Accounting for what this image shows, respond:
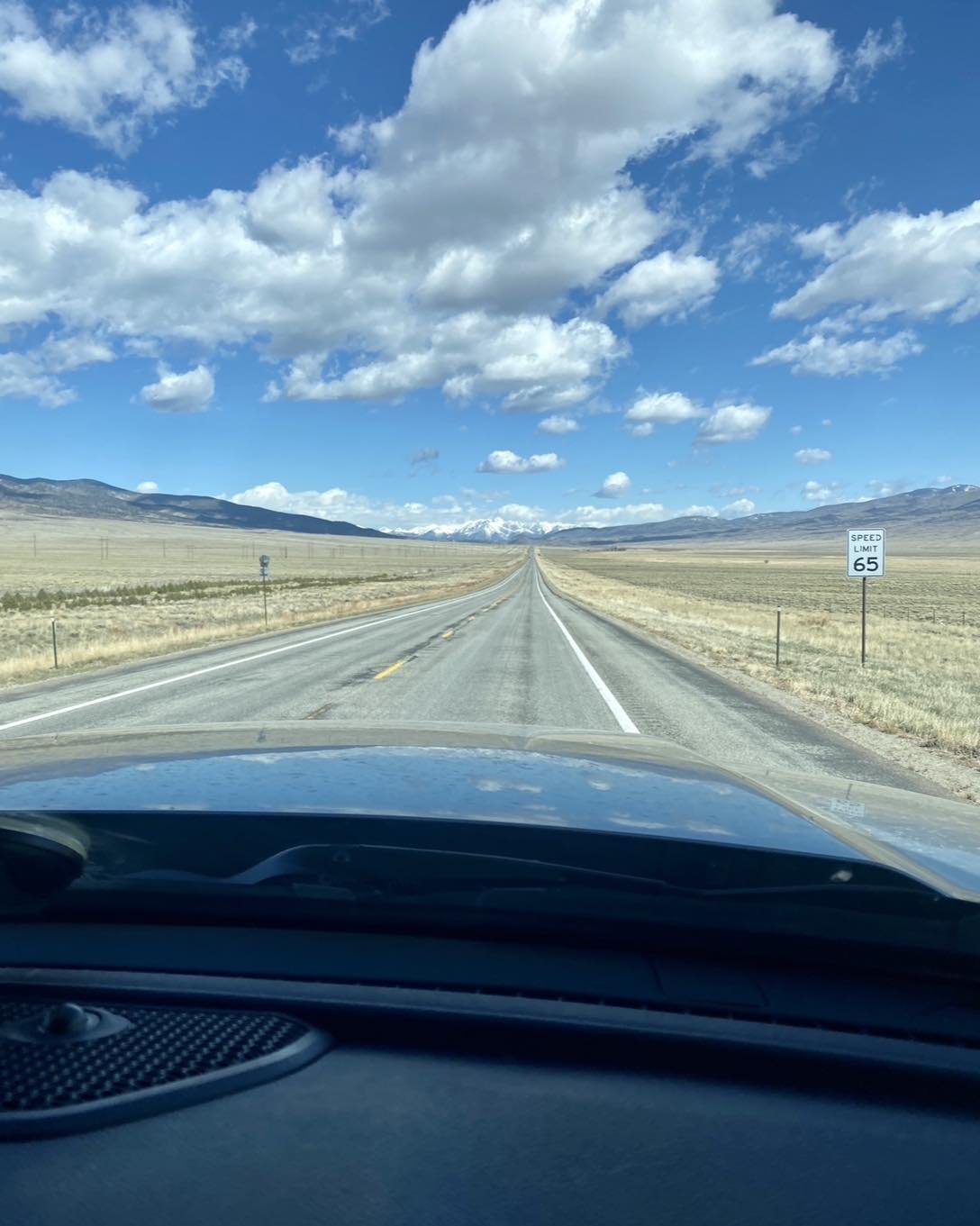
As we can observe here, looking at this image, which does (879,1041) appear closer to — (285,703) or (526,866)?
(526,866)

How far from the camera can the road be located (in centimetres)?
998

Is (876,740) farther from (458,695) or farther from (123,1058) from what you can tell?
(123,1058)

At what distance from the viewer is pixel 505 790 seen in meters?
3.23

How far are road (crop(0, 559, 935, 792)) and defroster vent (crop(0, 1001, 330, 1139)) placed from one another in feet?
12.8

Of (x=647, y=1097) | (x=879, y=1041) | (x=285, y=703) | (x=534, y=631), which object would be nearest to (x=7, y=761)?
(x=647, y=1097)

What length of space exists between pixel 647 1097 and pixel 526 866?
753 millimetres

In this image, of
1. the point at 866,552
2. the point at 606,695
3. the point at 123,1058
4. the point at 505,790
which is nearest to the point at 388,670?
the point at 606,695

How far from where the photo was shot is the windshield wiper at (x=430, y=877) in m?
2.45

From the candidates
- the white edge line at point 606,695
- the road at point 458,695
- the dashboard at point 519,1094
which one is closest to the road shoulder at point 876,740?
the road at point 458,695

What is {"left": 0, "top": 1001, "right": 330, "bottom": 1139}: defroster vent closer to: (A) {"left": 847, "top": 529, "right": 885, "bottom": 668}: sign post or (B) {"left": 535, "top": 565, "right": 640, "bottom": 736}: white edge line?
(B) {"left": 535, "top": 565, "right": 640, "bottom": 736}: white edge line

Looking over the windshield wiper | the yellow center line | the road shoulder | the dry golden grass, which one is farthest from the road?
the windshield wiper

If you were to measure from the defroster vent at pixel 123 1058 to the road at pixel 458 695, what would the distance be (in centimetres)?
390

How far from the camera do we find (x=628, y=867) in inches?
99.7

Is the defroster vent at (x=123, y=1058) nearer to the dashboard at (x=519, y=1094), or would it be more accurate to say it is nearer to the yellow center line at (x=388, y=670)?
the dashboard at (x=519, y=1094)
